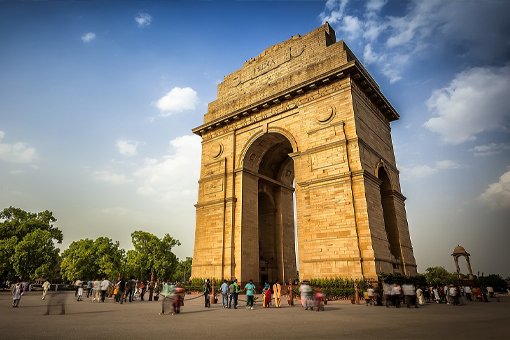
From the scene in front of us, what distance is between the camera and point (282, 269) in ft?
72.8

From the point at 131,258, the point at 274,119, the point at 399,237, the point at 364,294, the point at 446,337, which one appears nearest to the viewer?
the point at 446,337

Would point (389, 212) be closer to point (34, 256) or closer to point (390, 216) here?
point (390, 216)

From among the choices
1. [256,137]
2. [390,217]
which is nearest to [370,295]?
[390,217]

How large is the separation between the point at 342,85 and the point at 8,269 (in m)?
37.1

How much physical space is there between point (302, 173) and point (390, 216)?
626 cm

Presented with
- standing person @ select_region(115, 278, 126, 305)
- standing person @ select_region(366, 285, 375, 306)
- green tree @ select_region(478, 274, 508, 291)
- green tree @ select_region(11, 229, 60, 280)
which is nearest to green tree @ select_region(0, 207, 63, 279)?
green tree @ select_region(11, 229, 60, 280)

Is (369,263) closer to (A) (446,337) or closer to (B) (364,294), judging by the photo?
(B) (364,294)

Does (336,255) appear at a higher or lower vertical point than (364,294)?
higher

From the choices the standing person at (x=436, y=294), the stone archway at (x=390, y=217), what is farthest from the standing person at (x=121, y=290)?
the standing person at (x=436, y=294)

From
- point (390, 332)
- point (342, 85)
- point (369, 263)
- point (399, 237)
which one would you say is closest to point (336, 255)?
point (369, 263)

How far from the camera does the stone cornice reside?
1741cm

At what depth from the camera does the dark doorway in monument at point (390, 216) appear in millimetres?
17516

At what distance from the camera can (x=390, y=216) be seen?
18.3 m

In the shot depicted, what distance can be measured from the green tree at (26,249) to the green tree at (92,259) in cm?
786
